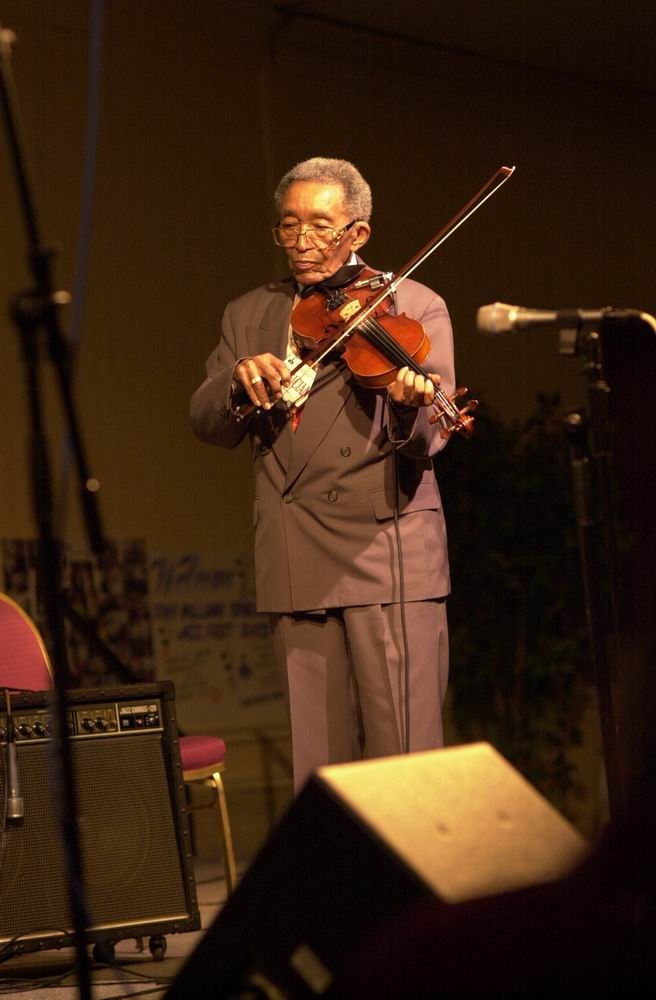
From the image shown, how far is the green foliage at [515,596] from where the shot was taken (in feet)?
16.5

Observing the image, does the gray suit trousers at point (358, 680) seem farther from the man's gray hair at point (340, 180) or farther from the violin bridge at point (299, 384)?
Answer: the man's gray hair at point (340, 180)

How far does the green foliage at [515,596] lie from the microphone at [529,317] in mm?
3162

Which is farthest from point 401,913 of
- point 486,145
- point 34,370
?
point 486,145

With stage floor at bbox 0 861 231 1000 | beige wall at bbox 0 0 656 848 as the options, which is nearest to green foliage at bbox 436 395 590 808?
beige wall at bbox 0 0 656 848

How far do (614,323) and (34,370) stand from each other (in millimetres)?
802

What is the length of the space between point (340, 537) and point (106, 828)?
839 mm

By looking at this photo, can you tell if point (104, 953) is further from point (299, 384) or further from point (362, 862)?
point (362, 862)

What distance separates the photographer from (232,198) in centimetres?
504

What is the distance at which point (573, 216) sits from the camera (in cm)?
587

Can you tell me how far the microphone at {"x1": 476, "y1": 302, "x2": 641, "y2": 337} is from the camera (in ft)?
5.92

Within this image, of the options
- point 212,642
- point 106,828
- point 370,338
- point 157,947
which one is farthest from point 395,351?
point 212,642

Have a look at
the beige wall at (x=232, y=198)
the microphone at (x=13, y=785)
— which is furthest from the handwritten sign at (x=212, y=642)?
→ the microphone at (x=13, y=785)

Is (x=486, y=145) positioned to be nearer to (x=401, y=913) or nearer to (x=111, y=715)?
(x=111, y=715)

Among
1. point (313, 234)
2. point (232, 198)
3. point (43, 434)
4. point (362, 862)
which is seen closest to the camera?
point (362, 862)
